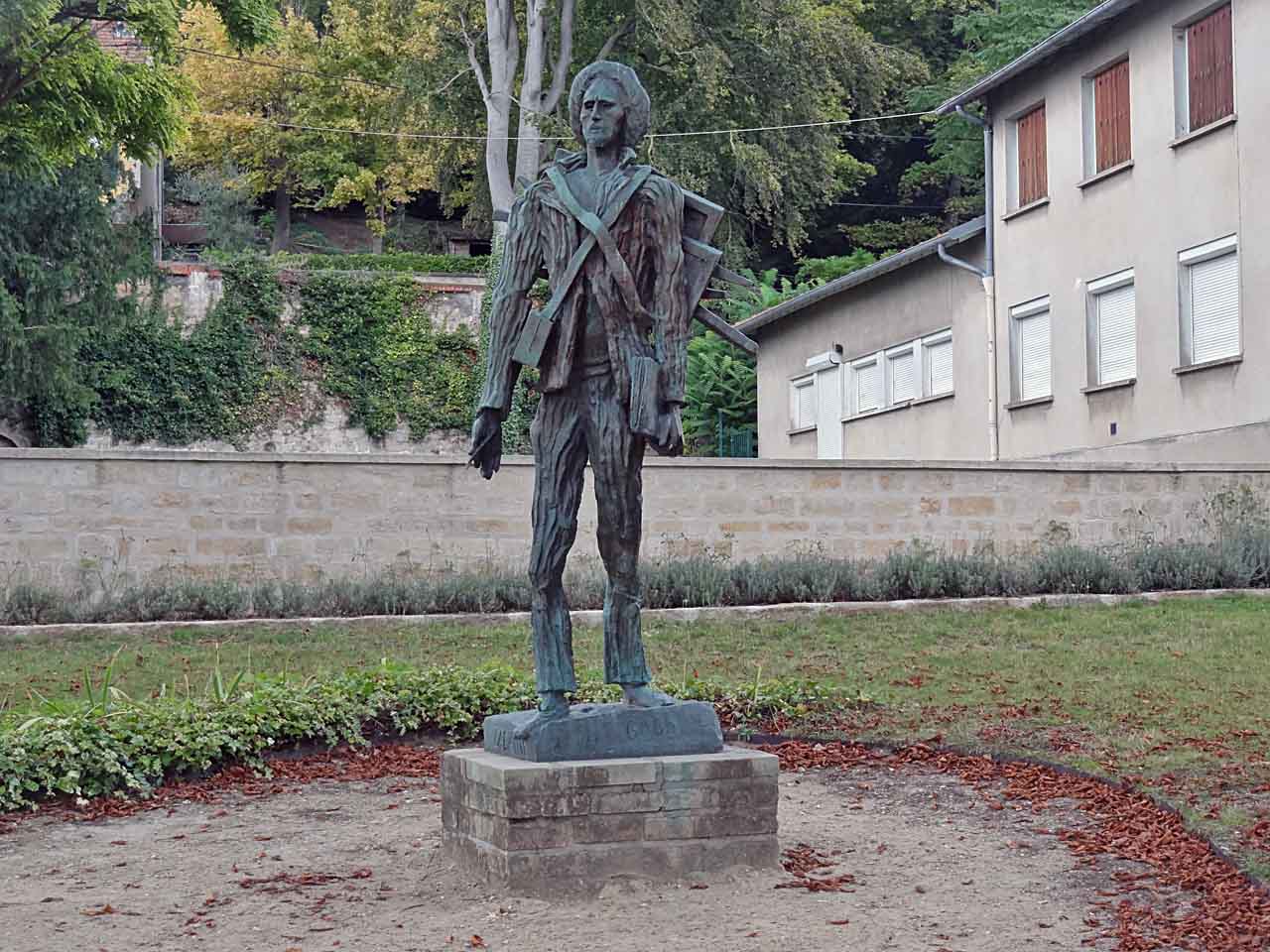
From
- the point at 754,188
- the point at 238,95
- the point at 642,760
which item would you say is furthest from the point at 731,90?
the point at 642,760

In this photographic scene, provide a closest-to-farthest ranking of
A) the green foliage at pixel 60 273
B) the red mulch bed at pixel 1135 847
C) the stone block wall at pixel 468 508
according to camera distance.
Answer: the red mulch bed at pixel 1135 847
the stone block wall at pixel 468 508
the green foliage at pixel 60 273

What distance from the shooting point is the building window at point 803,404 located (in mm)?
35031

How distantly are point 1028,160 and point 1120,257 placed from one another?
3539 mm

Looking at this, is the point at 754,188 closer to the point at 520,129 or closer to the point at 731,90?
the point at 731,90

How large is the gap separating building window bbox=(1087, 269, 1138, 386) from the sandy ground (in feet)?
57.0

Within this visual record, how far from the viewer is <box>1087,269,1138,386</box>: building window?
24.0 metres

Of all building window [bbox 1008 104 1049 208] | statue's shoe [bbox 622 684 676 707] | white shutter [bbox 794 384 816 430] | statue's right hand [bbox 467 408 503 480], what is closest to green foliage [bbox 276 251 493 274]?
white shutter [bbox 794 384 816 430]

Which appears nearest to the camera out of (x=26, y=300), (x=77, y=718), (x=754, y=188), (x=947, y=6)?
(x=77, y=718)

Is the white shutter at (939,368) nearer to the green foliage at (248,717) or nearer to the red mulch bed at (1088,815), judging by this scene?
the green foliage at (248,717)

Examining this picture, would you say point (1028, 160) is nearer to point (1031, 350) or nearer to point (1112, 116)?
point (1112, 116)

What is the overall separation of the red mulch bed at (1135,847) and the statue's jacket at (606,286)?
2474mm

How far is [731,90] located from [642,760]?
102 ft

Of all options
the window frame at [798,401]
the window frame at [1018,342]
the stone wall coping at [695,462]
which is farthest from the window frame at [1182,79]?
the window frame at [798,401]

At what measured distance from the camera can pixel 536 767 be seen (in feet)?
19.9
